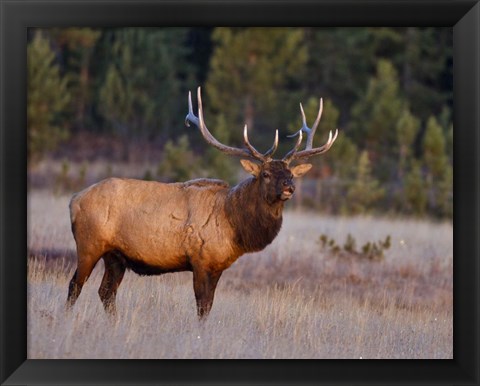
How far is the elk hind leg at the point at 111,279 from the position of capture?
374 inches

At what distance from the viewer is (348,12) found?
7.10 metres

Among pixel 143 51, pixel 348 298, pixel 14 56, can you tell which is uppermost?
pixel 143 51

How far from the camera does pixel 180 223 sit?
361 inches

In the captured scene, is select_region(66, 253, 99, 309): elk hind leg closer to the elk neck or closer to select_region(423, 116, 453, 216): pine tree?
the elk neck

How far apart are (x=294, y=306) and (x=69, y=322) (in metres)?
2.59

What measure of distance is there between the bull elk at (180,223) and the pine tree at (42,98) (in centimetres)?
1368

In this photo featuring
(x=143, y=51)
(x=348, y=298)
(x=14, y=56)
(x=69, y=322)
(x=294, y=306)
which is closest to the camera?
(x=14, y=56)

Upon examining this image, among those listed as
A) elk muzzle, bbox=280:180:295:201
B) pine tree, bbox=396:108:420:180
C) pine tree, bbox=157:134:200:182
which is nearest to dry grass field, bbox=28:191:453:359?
elk muzzle, bbox=280:180:295:201

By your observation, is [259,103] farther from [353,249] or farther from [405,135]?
[353,249]

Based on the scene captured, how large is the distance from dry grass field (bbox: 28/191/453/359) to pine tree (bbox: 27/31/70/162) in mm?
6835

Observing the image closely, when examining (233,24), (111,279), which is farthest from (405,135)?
(233,24)

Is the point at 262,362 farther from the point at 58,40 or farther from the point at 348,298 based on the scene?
the point at 58,40

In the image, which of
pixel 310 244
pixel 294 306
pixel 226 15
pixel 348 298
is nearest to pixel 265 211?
pixel 294 306

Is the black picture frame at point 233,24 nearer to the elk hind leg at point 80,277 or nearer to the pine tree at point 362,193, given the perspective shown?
the elk hind leg at point 80,277
